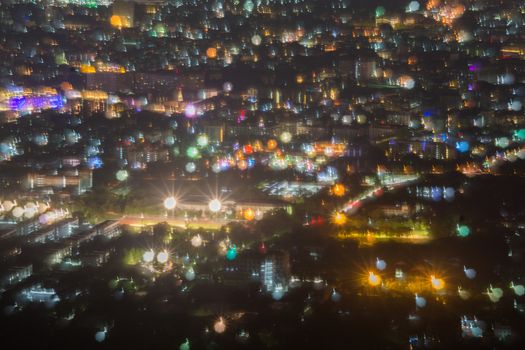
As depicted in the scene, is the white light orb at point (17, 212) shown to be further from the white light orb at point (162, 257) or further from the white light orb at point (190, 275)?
the white light orb at point (190, 275)

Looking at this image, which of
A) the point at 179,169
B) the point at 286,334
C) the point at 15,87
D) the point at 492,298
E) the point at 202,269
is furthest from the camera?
the point at 15,87

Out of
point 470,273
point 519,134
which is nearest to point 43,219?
point 470,273

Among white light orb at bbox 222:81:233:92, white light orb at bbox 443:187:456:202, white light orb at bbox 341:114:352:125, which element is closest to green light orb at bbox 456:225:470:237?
white light orb at bbox 443:187:456:202

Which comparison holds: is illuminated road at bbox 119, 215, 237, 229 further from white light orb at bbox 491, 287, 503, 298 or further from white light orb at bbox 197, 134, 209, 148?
white light orb at bbox 197, 134, 209, 148

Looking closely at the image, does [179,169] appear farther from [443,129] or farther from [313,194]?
[443,129]

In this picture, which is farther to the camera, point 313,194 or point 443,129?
point 443,129

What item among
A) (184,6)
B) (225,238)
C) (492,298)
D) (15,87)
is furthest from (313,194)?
(184,6)
